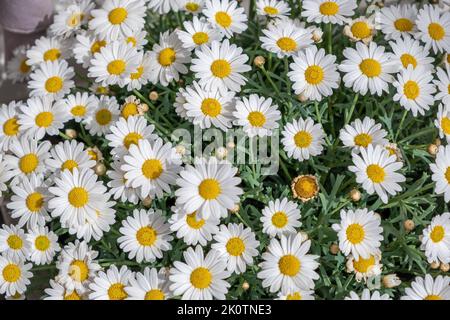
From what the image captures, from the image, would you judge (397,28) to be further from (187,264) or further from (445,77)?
(187,264)

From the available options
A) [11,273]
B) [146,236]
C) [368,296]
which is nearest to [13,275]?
[11,273]

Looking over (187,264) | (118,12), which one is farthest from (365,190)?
(118,12)

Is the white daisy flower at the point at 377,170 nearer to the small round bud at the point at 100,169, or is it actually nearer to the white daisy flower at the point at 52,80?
the small round bud at the point at 100,169

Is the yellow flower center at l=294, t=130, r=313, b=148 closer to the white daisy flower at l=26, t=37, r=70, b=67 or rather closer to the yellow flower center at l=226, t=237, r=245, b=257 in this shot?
the yellow flower center at l=226, t=237, r=245, b=257

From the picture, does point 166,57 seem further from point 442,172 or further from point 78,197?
point 442,172

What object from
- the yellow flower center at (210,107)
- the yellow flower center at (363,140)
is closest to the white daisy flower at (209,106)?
the yellow flower center at (210,107)

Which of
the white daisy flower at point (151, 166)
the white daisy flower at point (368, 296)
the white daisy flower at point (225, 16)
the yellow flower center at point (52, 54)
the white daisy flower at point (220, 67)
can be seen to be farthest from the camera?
the yellow flower center at point (52, 54)

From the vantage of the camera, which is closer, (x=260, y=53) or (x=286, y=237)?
(x=286, y=237)
